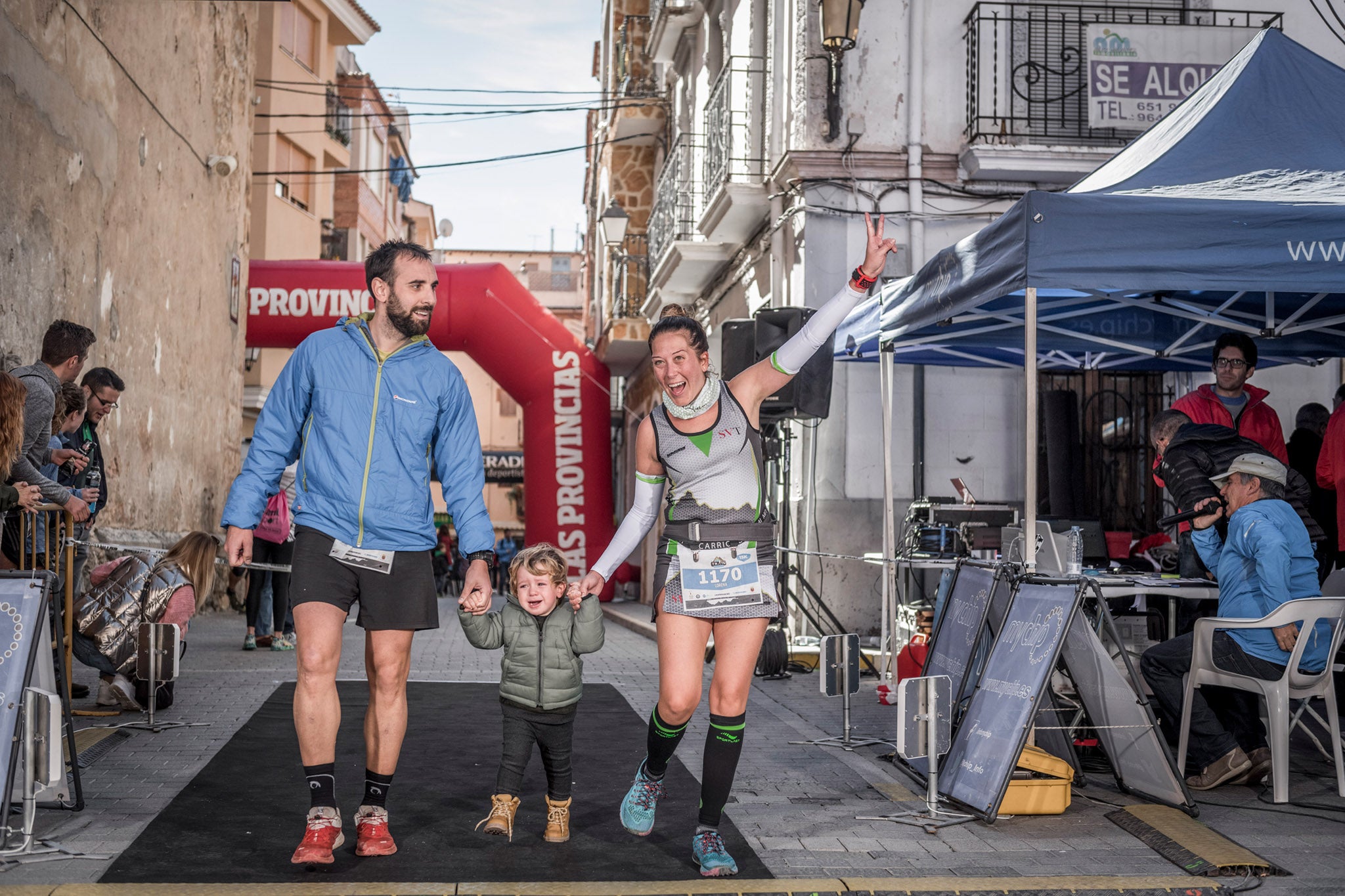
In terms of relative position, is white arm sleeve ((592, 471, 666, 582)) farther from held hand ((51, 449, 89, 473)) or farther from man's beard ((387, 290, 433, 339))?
held hand ((51, 449, 89, 473))

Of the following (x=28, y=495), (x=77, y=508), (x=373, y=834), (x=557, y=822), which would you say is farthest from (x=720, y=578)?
(x=77, y=508)

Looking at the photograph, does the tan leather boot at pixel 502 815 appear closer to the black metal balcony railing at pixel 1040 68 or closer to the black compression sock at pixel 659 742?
the black compression sock at pixel 659 742

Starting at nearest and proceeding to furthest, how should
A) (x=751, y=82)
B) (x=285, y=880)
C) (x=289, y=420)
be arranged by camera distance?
(x=285, y=880) → (x=289, y=420) → (x=751, y=82)

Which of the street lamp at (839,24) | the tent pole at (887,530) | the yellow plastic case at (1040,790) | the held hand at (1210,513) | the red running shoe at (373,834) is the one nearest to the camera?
the red running shoe at (373,834)

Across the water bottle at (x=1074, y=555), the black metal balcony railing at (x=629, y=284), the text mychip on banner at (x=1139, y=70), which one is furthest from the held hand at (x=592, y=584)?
the black metal balcony railing at (x=629, y=284)

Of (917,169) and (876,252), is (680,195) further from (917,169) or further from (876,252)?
(876,252)

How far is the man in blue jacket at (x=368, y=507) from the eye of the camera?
14.2ft

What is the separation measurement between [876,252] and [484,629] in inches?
71.2

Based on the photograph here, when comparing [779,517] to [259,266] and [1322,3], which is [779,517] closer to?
[1322,3]

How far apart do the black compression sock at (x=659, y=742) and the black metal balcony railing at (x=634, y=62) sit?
67.0 ft

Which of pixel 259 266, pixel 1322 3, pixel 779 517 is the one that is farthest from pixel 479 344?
pixel 1322 3

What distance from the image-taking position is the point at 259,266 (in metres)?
20.5

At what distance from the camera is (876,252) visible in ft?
15.2

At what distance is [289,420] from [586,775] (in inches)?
90.9
